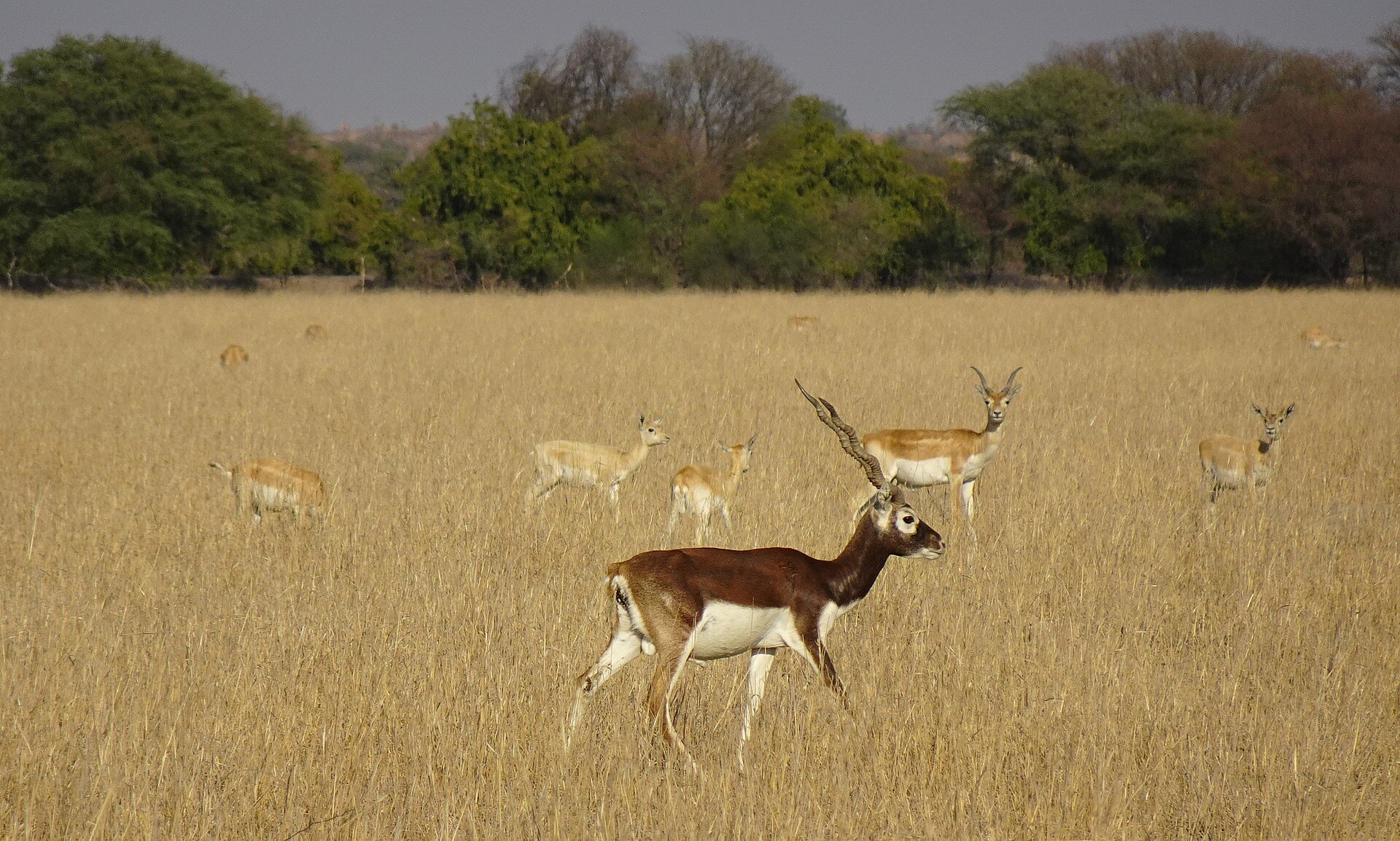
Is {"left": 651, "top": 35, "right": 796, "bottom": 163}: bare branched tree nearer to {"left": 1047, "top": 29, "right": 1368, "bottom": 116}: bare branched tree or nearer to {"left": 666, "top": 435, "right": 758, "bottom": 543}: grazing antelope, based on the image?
{"left": 1047, "top": 29, "right": 1368, "bottom": 116}: bare branched tree

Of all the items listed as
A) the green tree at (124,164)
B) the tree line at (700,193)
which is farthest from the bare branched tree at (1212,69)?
the green tree at (124,164)

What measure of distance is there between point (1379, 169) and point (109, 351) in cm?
3181

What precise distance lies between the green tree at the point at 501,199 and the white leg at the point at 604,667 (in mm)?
35176

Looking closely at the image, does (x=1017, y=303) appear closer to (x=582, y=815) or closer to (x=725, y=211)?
(x=725, y=211)

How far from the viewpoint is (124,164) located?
34.2 m

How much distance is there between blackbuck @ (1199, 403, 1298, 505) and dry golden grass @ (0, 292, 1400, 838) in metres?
0.21

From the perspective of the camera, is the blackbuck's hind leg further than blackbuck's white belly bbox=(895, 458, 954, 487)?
No

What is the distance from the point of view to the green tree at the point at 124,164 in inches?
1336

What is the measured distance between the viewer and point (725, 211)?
37875 mm

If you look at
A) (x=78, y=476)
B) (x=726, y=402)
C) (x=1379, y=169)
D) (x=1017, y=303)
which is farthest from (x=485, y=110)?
(x=78, y=476)

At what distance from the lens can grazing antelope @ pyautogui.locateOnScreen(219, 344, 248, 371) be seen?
601 inches

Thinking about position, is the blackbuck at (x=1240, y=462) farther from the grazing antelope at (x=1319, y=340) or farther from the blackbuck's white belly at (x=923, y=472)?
the grazing antelope at (x=1319, y=340)

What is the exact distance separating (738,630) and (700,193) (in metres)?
37.9

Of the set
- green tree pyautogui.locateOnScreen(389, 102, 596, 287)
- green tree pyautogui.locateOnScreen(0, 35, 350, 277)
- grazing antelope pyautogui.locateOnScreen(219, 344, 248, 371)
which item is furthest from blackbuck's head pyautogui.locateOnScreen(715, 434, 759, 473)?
green tree pyautogui.locateOnScreen(389, 102, 596, 287)
